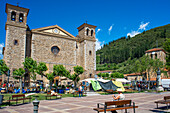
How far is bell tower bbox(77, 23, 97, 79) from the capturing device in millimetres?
31469

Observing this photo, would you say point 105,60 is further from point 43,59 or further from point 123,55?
point 43,59

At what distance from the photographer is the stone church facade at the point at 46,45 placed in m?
24.7

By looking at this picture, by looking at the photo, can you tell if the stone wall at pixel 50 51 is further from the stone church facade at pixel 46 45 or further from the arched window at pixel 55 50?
the arched window at pixel 55 50

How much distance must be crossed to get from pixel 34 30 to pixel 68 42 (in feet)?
23.5

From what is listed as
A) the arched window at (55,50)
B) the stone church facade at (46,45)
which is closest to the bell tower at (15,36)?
the stone church facade at (46,45)

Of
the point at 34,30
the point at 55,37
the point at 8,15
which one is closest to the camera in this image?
the point at 8,15

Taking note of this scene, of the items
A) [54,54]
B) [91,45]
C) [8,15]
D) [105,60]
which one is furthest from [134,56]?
[8,15]

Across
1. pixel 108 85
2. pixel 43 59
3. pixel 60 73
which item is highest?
pixel 43 59

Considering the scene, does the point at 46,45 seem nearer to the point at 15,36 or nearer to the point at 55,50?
the point at 55,50

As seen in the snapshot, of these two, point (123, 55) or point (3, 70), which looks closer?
point (3, 70)

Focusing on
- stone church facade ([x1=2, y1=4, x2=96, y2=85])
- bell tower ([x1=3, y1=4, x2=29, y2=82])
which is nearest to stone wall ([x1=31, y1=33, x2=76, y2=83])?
stone church facade ([x1=2, y1=4, x2=96, y2=85])

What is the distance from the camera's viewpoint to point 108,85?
923 inches

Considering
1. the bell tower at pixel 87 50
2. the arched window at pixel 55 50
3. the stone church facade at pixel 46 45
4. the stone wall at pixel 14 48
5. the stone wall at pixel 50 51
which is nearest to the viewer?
the stone wall at pixel 14 48

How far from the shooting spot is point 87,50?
32156 millimetres
